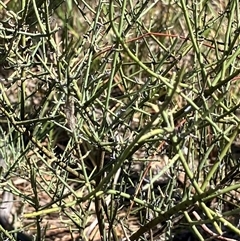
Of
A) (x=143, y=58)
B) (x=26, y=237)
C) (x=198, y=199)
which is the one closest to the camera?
(x=198, y=199)

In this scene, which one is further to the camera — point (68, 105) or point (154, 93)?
point (154, 93)

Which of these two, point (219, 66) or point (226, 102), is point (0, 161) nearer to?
point (226, 102)

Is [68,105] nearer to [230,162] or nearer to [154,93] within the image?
[154,93]

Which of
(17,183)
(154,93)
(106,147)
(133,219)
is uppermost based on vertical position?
(154,93)

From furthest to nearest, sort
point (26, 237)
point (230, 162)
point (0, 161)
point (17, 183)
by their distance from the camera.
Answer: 1. point (17, 183)
2. point (0, 161)
3. point (26, 237)
4. point (230, 162)

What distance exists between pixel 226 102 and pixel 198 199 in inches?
37.3

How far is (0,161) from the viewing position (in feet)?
11.2

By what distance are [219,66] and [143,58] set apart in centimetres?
241

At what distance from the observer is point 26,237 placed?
3.10 m

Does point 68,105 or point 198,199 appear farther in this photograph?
point 68,105

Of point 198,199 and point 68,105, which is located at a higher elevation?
point 68,105

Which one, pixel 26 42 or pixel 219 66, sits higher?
pixel 26 42

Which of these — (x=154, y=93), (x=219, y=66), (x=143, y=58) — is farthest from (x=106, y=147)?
(x=143, y=58)

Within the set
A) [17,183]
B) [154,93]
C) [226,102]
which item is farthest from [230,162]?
[17,183]
